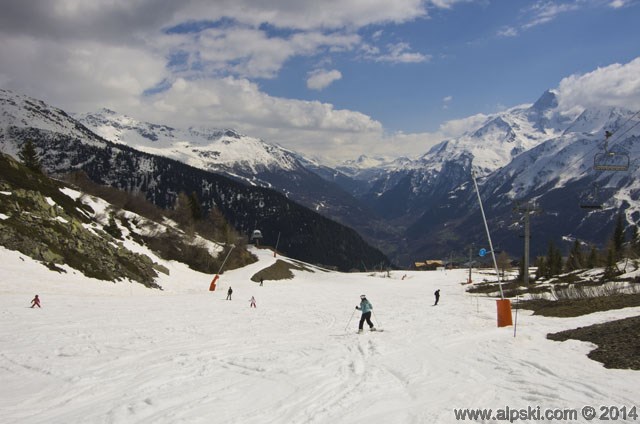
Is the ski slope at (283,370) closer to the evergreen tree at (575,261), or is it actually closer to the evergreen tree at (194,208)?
the evergreen tree at (575,261)

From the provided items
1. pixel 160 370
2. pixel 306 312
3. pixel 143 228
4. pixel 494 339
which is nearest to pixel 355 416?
pixel 160 370

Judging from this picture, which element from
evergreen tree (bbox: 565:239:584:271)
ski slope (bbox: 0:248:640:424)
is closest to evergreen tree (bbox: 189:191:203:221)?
evergreen tree (bbox: 565:239:584:271)

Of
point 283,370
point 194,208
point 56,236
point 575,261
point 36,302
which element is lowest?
point 283,370

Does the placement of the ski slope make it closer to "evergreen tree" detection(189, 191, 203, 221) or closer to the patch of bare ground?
the patch of bare ground

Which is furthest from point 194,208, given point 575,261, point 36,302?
point 36,302

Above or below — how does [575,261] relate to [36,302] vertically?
above

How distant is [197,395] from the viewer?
12.6 m

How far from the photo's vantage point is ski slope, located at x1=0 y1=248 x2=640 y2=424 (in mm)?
11266

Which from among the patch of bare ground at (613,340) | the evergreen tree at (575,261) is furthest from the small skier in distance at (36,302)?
the evergreen tree at (575,261)

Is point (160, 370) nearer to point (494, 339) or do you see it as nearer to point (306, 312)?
point (494, 339)

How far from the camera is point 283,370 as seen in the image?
1545 cm

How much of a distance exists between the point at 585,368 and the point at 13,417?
1607 centimetres

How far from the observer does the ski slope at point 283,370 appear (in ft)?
37.0

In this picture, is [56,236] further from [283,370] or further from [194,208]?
[194,208]
